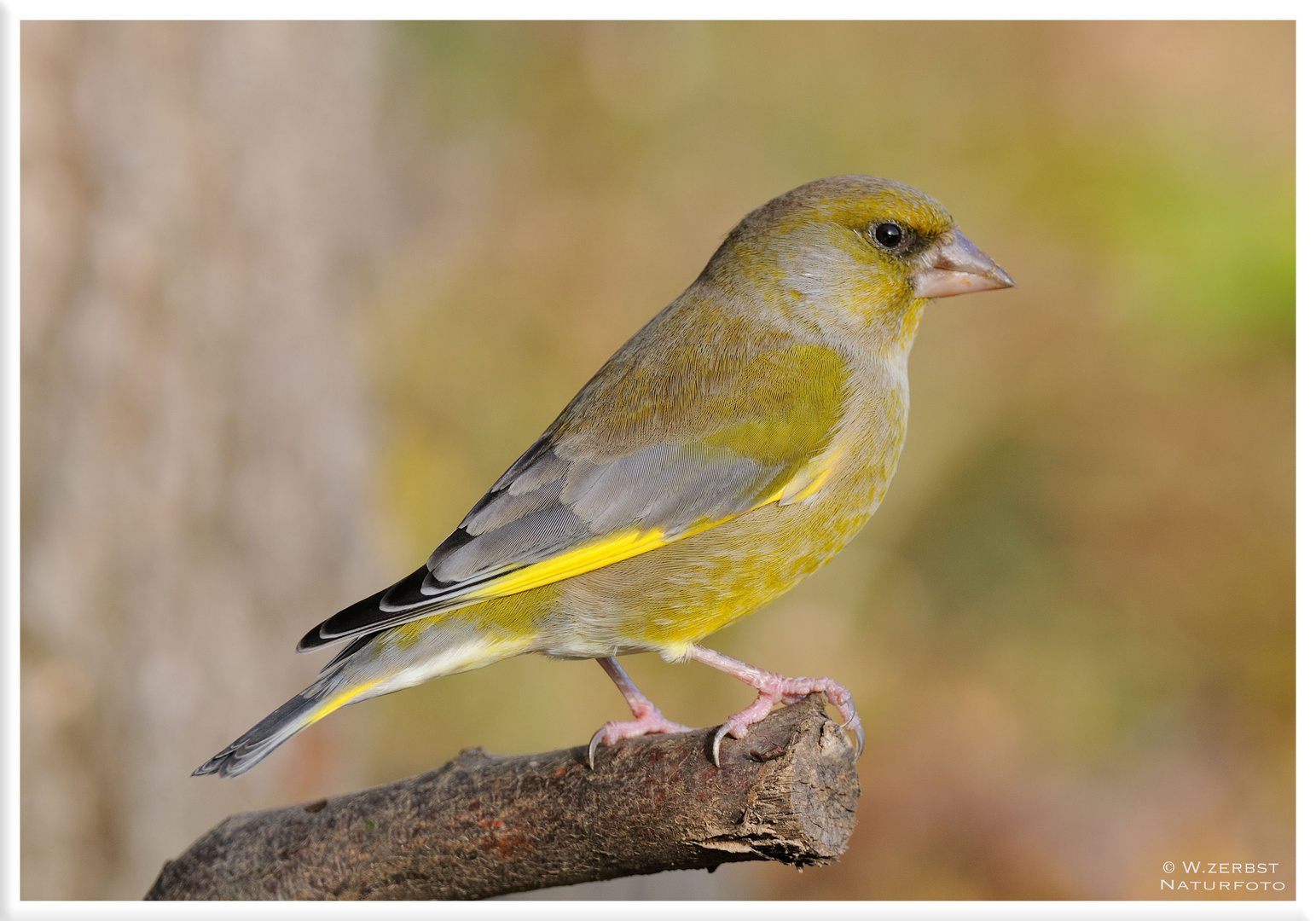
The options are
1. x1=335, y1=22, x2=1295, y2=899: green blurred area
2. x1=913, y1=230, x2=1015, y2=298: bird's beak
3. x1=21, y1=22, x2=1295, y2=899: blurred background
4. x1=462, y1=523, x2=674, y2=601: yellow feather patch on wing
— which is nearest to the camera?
x1=462, y1=523, x2=674, y2=601: yellow feather patch on wing

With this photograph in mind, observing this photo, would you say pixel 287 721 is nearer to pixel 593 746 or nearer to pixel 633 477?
pixel 593 746

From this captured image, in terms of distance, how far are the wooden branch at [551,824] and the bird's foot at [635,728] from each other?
0.17ft

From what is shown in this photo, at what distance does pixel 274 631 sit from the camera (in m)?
5.64

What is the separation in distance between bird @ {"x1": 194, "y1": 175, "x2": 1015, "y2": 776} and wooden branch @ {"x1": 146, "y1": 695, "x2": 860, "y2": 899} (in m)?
0.11

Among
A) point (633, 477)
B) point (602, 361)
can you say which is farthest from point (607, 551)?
point (602, 361)

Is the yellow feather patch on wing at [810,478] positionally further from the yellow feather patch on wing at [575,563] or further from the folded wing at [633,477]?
the yellow feather patch on wing at [575,563]

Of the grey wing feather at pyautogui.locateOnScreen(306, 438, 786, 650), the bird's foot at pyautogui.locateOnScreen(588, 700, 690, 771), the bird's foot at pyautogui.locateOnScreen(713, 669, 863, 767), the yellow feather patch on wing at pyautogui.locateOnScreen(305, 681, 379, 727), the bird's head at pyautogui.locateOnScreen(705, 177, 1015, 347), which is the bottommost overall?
the bird's foot at pyautogui.locateOnScreen(713, 669, 863, 767)

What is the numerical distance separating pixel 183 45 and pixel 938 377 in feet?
13.8

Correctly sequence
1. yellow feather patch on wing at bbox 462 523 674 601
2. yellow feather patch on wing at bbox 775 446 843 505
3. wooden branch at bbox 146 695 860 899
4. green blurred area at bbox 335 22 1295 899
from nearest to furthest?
wooden branch at bbox 146 695 860 899
yellow feather patch on wing at bbox 462 523 674 601
yellow feather patch on wing at bbox 775 446 843 505
green blurred area at bbox 335 22 1295 899

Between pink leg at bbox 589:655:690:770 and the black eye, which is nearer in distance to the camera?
pink leg at bbox 589:655:690:770

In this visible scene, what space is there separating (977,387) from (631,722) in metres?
4.37

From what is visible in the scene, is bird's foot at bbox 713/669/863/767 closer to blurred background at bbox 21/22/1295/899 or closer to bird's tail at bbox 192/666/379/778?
bird's tail at bbox 192/666/379/778

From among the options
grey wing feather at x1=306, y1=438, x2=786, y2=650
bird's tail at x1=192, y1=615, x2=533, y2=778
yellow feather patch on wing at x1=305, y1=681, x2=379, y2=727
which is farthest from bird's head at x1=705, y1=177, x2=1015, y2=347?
yellow feather patch on wing at x1=305, y1=681, x2=379, y2=727

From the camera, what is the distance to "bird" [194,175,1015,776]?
9.18ft
